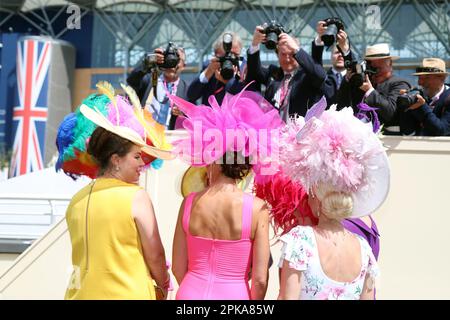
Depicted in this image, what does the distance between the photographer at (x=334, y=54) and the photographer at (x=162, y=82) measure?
51.9 inches

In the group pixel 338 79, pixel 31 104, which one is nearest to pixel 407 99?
pixel 338 79

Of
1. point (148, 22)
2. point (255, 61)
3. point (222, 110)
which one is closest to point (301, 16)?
point (148, 22)

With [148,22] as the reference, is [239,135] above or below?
below

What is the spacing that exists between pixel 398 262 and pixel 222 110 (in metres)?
2.07

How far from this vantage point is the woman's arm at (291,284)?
2.23 meters

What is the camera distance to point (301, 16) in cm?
2152

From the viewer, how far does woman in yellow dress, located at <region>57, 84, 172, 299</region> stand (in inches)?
96.6

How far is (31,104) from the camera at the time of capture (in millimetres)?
20266

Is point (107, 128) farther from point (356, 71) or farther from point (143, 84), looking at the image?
point (143, 84)

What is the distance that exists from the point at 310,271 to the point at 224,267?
1.20 feet

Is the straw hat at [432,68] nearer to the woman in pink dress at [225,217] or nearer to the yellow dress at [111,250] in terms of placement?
the woman in pink dress at [225,217]

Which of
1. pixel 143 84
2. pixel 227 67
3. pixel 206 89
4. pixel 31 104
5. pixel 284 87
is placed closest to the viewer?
pixel 284 87
